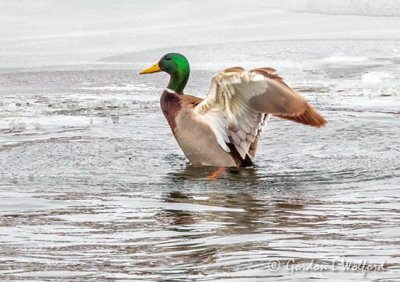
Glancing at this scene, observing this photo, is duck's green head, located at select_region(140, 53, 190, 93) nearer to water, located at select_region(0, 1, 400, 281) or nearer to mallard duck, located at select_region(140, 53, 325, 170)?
mallard duck, located at select_region(140, 53, 325, 170)

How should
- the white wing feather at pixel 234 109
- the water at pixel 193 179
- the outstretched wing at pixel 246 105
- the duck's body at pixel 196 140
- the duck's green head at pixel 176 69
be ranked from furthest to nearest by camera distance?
the duck's green head at pixel 176 69 → the duck's body at pixel 196 140 → the white wing feather at pixel 234 109 → the outstretched wing at pixel 246 105 → the water at pixel 193 179

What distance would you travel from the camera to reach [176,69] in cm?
984

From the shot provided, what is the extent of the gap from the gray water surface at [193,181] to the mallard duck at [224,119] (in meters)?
0.21

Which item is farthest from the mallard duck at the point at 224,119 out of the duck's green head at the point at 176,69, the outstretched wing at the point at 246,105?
the duck's green head at the point at 176,69

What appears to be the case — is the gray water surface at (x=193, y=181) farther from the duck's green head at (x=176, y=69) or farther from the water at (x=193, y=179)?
the duck's green head at (x=176, y=69)

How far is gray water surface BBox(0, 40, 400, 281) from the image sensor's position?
5379mm

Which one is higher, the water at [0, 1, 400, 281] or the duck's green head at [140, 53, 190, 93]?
the duck's green head at [140, 53, 190, 93]

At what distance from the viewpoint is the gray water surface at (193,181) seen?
5379mm

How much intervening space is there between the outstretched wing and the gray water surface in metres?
0.35

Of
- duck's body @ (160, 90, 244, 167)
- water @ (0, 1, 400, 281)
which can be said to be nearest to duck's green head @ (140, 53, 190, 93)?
duck's body @ (160, 90, 244, 167)

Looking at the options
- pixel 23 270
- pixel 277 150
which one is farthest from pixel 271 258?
pixel 277 150

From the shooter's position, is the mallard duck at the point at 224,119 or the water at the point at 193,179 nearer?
the water at the point at 193,179

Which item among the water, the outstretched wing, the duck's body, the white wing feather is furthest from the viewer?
the duck's body

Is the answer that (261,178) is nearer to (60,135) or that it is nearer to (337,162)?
(337,162)
